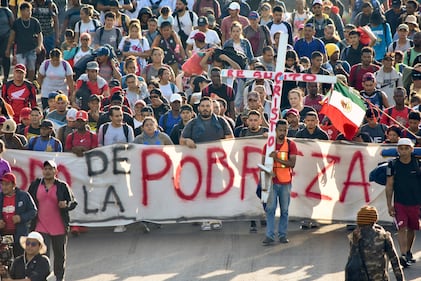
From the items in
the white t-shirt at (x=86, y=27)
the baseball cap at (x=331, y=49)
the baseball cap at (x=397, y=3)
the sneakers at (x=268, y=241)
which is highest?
the baseball cap at (x=397, y=3)

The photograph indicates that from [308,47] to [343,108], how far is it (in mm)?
6995

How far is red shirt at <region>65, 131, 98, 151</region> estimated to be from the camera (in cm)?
1964

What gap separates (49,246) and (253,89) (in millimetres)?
5604

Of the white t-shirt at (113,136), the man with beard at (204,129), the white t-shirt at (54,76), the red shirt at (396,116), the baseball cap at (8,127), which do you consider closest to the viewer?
the man with beard at (204,129)

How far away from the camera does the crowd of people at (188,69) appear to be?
19688mm

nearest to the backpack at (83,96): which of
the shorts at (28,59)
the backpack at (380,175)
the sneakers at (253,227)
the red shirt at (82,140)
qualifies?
the red shirt at (82,140)

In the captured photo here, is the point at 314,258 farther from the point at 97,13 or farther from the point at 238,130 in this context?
the point at 97,13

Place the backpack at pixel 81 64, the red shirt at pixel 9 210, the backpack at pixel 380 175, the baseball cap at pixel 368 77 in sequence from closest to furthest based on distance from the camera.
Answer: the red shirt at pixel 9 210 < the backpack at pixel 380 175 < the baseball cap at pixel 368 77 < the backpack at pixel 81 64

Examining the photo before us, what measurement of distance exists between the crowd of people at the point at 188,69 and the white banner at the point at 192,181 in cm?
23

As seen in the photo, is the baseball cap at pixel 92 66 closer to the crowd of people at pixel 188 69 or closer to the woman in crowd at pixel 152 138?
the crowd of people at pixel 188 69

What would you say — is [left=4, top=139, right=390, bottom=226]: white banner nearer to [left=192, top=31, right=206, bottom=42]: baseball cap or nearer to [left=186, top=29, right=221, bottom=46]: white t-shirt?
[left=192, top=31, right=206, bottom=42]: baseball cap

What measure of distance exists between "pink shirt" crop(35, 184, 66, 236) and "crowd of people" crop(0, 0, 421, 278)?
189cm

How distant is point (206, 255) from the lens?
60.3 feet

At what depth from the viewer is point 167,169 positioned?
63.9ft
